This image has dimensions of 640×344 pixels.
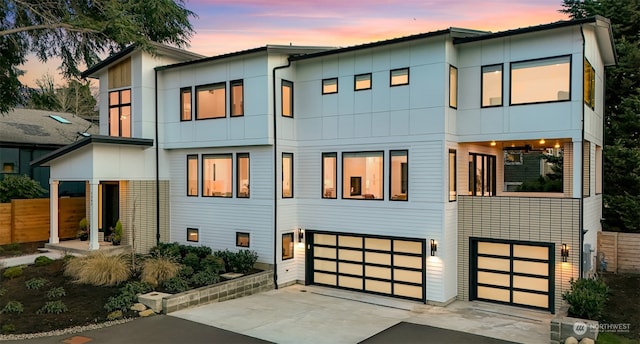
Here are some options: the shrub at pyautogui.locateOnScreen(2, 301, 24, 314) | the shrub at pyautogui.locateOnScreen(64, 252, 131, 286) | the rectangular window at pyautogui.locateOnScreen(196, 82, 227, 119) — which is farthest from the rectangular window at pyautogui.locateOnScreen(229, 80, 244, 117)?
the shrub at pyautogui.locateOnScreen(2, 301, 24, 314)

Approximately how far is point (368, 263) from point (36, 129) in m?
19.1

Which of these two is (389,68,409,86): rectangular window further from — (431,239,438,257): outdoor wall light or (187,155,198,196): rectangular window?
(187,155,198,196): rectangular window

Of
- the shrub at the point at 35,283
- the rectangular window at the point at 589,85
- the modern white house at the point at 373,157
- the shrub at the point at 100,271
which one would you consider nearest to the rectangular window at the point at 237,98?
the modern white house at the point at 373,157

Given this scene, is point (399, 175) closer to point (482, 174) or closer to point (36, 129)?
point (482, 174)

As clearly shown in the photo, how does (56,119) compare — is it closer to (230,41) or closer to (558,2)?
(230,41)

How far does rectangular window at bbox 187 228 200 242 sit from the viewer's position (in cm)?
1672

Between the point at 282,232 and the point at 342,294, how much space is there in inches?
106

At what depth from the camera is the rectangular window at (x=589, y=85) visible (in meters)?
12.4

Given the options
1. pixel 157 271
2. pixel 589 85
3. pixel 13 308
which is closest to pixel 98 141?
pixel 157 271

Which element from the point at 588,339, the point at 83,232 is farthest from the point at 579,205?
the point at 83,232

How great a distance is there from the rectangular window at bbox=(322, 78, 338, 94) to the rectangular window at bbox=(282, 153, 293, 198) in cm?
238

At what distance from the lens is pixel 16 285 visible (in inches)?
511

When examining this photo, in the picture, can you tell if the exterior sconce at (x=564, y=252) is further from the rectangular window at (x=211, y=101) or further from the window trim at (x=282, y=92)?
the rectangular window at (x=211, y=101)

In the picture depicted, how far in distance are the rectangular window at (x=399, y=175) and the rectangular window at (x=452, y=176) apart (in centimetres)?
120
